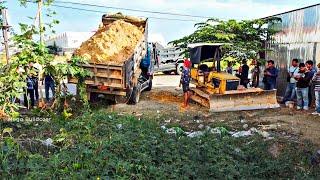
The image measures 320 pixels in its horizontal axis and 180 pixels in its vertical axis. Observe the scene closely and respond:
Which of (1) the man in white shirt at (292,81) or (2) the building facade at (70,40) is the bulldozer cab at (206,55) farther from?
(2) the building facade at (70,40)

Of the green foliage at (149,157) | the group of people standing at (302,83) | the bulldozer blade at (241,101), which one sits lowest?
the green foliage at (149,157)

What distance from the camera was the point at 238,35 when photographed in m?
16.2

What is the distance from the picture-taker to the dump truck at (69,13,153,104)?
1233 cm

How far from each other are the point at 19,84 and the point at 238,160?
478 cm

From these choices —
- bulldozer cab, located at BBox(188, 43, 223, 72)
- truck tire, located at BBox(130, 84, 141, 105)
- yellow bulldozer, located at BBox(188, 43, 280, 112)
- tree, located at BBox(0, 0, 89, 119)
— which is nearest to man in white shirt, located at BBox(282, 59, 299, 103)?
yellow bulldozer, located at BBox(188, 43, 280, 112)

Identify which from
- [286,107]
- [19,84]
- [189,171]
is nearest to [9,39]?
[19,84]

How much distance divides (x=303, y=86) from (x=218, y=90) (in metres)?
2.54

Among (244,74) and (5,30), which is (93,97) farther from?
(244,74)

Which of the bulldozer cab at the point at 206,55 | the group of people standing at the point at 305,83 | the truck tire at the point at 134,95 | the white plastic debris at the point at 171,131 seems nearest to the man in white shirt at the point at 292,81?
the group of people standing at the point at 305,83

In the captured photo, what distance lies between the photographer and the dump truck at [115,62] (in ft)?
40.4

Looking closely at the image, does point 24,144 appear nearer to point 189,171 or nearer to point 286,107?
point 189,171

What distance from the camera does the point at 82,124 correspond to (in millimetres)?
8906

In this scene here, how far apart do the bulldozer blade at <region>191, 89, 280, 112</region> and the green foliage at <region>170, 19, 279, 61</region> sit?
126 inches

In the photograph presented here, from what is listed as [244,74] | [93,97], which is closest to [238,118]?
[93,97]
